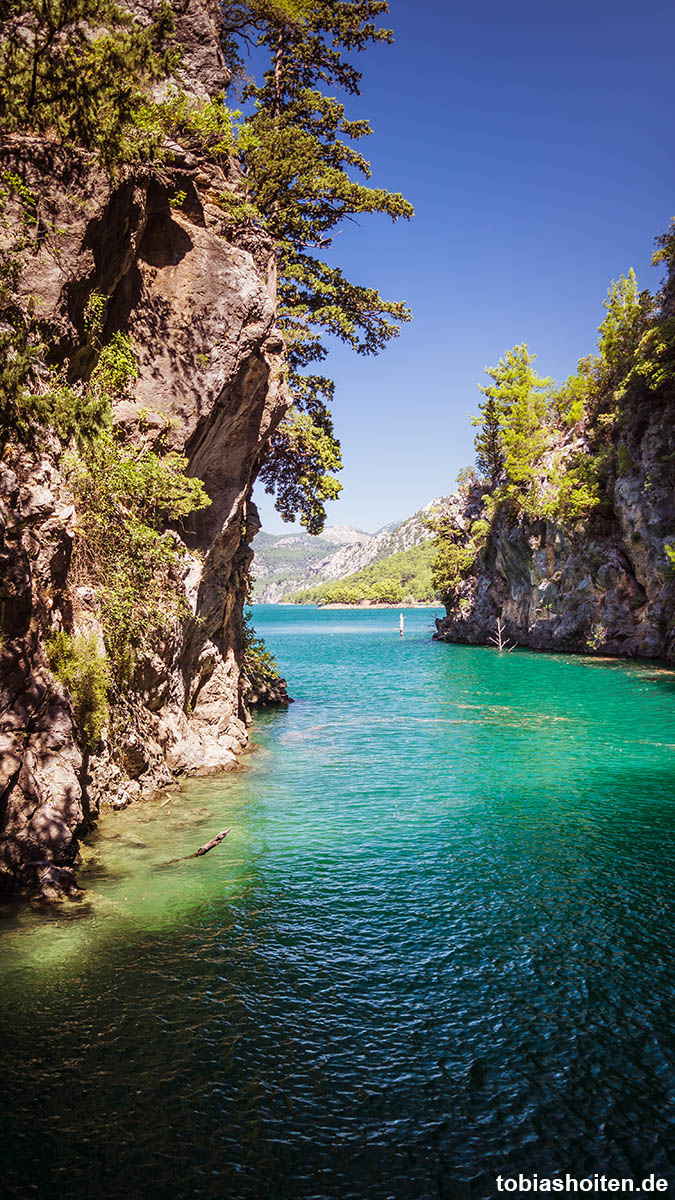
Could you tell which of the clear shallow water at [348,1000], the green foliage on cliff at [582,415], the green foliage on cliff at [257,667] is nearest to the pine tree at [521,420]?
the green foliage on cliff at [582,415]

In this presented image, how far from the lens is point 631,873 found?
12.4m

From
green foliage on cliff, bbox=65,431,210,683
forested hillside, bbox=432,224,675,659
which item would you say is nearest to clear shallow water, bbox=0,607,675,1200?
green foliage on cliff, bbox=65,431,210,683

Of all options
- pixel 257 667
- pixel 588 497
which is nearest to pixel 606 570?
pixel 588 497

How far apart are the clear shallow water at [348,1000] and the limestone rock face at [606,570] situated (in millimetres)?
32876

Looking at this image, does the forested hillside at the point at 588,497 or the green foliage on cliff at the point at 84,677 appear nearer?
the green foliage on cliff at the point at 84,677

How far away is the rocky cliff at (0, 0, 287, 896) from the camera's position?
36.2 ft

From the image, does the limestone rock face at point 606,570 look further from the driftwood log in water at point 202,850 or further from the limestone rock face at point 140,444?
the driftwood log in water at point 202,850

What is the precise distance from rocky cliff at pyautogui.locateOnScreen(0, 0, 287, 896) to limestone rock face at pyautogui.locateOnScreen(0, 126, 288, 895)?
0.12 ft

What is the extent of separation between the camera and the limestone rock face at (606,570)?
Answer: 149ft

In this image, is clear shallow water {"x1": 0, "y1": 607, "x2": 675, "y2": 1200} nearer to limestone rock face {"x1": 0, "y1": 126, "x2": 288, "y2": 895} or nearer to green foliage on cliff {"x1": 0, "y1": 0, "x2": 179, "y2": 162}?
limestone rock face {"x1": 0, "y1": 126, "x2": 288, "y2": 895}

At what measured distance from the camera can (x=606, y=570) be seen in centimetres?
5347

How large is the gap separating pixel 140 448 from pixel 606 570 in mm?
45574

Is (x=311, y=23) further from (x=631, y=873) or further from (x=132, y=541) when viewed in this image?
(x=631, y=873)

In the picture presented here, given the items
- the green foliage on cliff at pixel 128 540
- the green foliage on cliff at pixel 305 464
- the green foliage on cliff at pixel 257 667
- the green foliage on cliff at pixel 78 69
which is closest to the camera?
the green foliage on cliff at pixel 78 69
